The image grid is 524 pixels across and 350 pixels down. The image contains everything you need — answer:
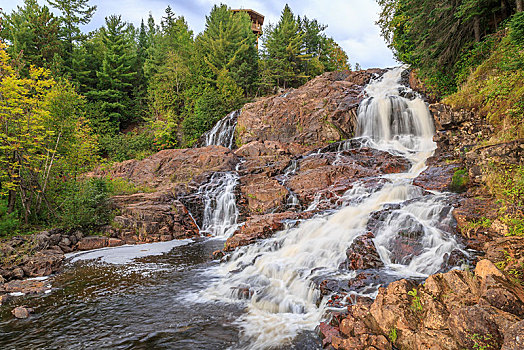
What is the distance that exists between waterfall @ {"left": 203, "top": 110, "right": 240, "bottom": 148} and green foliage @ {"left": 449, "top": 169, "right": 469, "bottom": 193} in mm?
16897

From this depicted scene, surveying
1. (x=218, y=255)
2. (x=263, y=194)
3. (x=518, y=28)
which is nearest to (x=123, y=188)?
(x=263, y=194)

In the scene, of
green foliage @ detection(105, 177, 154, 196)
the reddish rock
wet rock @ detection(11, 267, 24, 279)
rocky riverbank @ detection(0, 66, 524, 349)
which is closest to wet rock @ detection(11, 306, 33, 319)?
rocky riverbank @ detection(0, 66, 524, 349)

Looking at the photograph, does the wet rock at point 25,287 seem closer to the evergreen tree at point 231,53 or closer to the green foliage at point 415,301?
the green foliage at point 415,301

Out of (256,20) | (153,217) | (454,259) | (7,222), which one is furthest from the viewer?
(256,20)

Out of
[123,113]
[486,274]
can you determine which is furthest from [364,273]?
[123,113]

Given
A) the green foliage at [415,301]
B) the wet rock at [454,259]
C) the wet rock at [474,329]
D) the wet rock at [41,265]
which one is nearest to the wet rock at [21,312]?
the wet rock at [41,265]

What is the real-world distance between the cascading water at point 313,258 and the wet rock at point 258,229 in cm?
43

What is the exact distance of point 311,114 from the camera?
20.8 m

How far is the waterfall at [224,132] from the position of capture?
77.4ft

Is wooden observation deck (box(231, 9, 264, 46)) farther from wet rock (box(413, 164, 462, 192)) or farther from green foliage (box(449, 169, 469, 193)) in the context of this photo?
green foliage (box(449, 169, 469, 193))

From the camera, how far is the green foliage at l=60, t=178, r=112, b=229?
1249cm

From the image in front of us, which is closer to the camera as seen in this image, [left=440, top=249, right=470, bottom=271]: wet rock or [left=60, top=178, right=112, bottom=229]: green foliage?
[left=440, top=249, right=470, bottom=271]: wet rock

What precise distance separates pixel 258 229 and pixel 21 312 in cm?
650

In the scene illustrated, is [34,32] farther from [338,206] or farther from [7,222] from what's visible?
[338,206]
